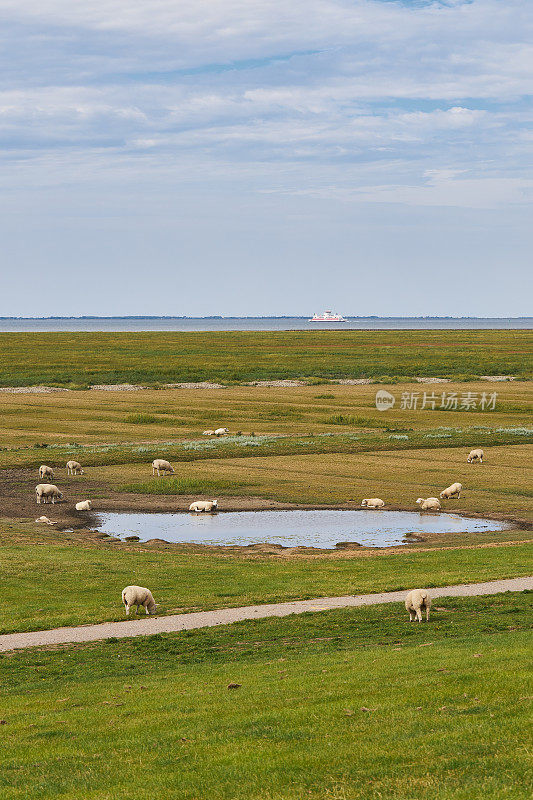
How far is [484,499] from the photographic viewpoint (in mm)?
46438

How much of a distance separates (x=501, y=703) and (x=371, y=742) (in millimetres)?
2336

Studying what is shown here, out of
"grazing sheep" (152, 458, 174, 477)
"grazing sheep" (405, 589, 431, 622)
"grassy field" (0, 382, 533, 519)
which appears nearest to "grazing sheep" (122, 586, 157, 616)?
"grazing sheep" (405, 589, 431, 622)

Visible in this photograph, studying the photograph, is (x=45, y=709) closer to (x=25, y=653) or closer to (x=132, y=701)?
(x=132, y=701)

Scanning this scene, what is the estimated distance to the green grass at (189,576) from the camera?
26.0m

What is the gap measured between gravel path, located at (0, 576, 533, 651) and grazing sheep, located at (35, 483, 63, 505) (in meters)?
22.7

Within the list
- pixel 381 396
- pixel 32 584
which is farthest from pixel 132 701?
pixel 381 396

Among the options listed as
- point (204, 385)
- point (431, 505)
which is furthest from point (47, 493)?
point (204, 385)

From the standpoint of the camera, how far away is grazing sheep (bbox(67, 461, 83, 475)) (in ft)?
179

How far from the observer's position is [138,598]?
24844 mm

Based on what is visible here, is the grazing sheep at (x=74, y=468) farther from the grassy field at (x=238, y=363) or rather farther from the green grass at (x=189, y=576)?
the grassy field at (x=238, y=363)

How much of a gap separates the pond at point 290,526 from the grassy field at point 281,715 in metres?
16.2

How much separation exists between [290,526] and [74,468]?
18.8m

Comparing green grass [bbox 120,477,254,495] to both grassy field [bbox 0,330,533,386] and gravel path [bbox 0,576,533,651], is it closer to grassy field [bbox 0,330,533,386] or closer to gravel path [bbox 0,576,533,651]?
gravel path [bbox 0,576,533,651]

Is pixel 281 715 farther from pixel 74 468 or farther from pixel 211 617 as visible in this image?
pixel 74 468
